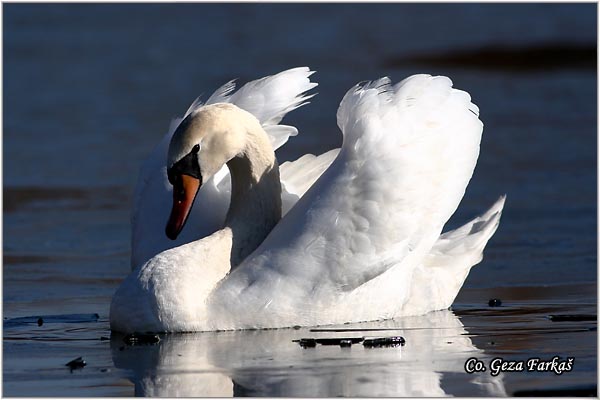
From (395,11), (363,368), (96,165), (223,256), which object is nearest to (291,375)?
(363,368)

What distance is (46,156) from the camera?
1563 cm

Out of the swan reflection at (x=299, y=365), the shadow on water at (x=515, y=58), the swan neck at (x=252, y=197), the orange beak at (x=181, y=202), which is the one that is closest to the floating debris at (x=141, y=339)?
the swan reflection at (x=299, y=365)

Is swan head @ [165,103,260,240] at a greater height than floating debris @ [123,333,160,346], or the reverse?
swan head @ [165,103,260,240]

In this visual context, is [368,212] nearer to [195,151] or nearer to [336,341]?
[336,341]

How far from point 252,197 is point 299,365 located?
5.58ft

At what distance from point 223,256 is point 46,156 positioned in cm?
770

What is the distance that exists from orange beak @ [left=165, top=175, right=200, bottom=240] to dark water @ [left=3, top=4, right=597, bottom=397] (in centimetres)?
64

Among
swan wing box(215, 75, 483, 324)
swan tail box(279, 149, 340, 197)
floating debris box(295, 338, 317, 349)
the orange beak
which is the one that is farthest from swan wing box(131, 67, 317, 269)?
floating debris box(295, 338, 317, 349)

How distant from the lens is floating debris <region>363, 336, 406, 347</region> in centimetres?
758

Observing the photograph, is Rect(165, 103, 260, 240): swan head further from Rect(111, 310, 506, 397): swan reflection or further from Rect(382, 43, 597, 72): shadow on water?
Rect(382, 43, 597, 72): shadow on water

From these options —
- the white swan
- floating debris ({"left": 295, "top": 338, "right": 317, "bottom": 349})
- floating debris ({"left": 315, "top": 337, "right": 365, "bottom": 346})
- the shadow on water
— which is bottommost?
the shadow on water

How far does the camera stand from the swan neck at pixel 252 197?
27.7ft

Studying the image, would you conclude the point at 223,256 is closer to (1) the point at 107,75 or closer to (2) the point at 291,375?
(2) the point at 291,375

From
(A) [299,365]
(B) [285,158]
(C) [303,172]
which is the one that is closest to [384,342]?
(A) [299,365]
